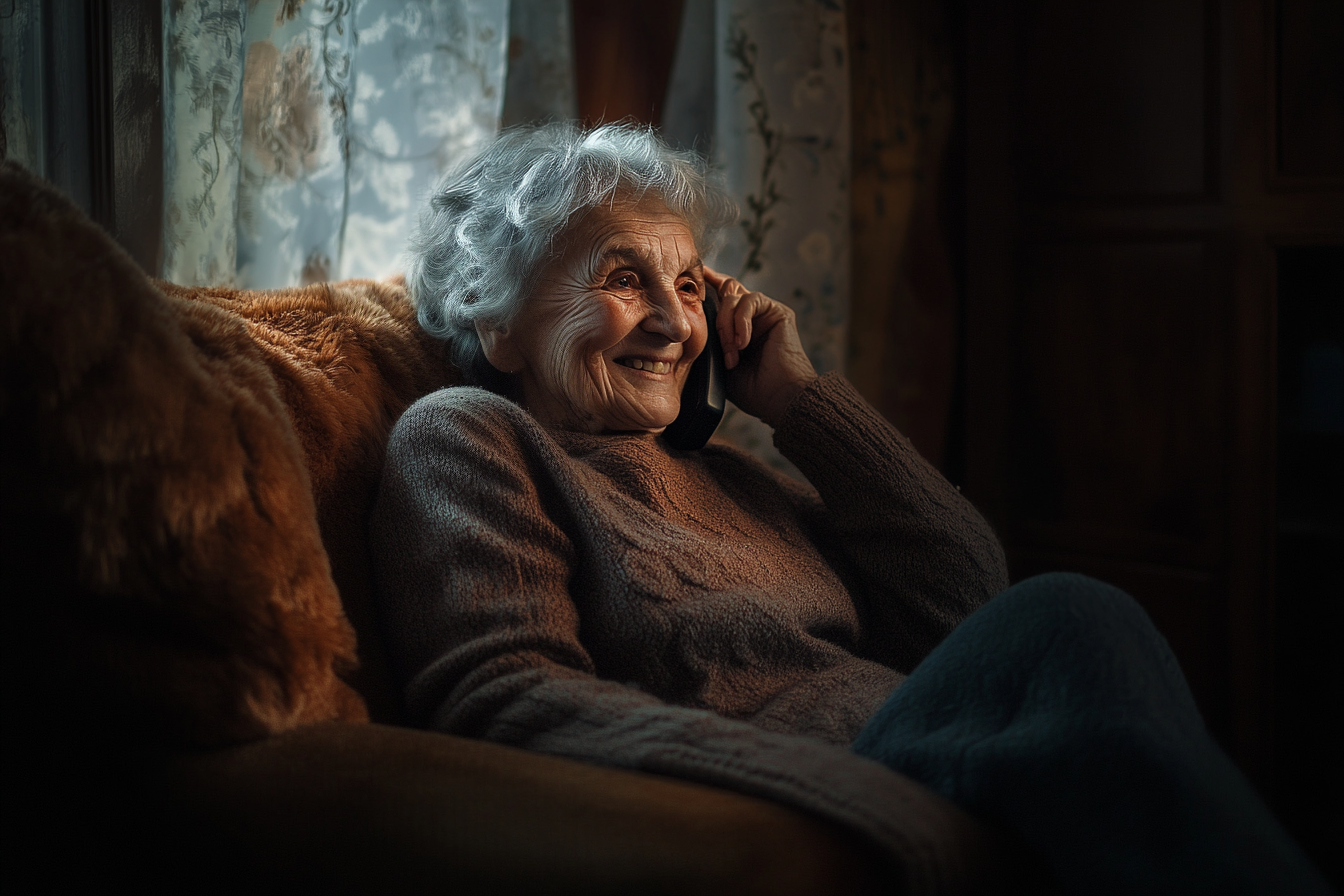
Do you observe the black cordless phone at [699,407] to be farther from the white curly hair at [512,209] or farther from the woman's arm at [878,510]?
the white curly hair at [512,209]

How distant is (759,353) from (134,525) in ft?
2.95

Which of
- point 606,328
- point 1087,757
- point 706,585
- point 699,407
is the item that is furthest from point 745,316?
point 1087,757

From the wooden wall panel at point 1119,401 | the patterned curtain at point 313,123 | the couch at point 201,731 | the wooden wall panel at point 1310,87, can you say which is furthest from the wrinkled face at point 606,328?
the wooden wall panel at point 1310,87

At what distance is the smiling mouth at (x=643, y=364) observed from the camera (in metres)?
1.21

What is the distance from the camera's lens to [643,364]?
1223mm

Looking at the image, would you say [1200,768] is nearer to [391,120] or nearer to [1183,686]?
[1183,686]

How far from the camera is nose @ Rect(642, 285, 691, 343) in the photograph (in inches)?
47.7

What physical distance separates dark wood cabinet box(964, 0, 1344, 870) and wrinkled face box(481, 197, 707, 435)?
1.28m

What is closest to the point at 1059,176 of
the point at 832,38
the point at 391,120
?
the point at 832,38

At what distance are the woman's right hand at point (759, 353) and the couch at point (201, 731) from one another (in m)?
0.75

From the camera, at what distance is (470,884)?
0.59 m

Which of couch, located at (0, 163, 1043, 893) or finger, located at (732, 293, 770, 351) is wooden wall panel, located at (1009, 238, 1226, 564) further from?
couch, located at (0, 163, 1043, 893)

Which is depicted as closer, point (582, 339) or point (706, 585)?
point (706, 585)

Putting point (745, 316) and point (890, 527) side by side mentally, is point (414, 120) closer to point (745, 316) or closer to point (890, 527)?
point (745, 316)
